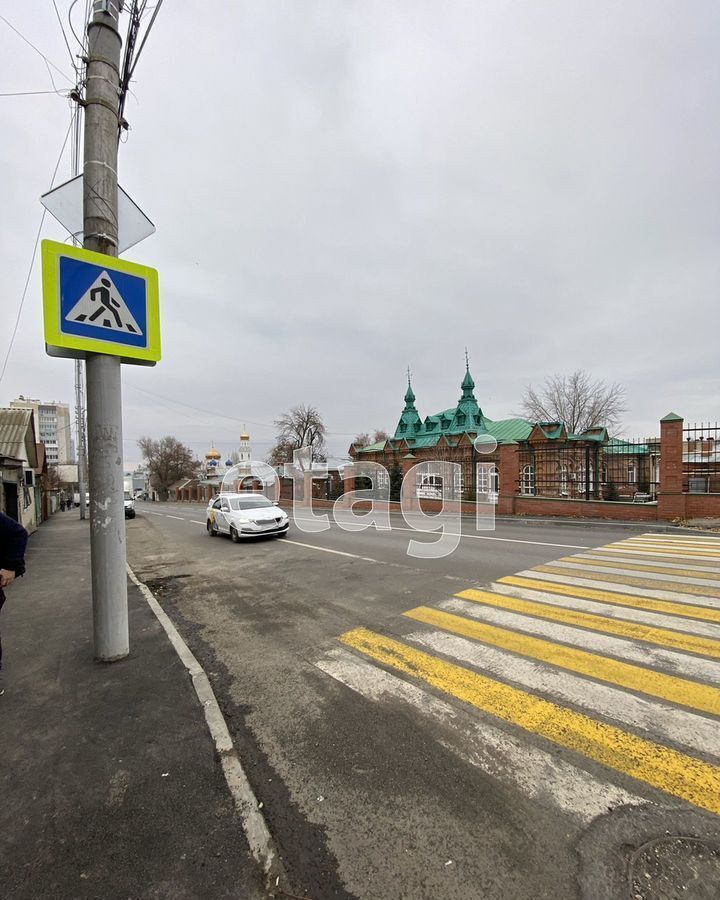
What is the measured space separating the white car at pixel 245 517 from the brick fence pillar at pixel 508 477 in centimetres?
1075

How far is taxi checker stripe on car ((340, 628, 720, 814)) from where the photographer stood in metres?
2.38

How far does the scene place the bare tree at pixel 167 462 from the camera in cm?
7844

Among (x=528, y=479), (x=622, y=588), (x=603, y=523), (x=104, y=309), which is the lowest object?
(x=603, y=523)

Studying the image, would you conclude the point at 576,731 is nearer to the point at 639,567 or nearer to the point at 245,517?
the point at 639,567

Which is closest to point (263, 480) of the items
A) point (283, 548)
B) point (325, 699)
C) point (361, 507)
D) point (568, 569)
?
point (361, 507)

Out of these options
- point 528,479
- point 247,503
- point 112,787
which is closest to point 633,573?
point 112,787

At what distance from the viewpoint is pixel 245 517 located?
1273 cm

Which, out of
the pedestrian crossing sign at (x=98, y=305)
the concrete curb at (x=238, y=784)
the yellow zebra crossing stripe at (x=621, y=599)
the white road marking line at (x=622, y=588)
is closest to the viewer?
the concrete curb at (x=238, y=784)

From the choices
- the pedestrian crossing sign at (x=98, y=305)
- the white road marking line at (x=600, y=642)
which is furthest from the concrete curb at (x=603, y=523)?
the pedestrian crossing sign at (x=98, y=305)

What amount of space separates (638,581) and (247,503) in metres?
11.5

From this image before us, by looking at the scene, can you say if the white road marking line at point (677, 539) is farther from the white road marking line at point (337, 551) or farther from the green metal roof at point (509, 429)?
the green metal roof at point (509, 429)

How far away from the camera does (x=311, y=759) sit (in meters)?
2.63

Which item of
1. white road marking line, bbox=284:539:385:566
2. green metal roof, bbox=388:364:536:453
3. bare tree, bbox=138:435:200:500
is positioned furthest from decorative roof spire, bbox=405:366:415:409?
bare tree, bbox=138:435:200:500

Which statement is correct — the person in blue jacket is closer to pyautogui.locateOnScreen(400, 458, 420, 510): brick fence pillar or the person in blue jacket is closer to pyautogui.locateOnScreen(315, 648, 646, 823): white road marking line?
pyautogui.locateOnScreen(315, 648, 646, 823): white road marking line
